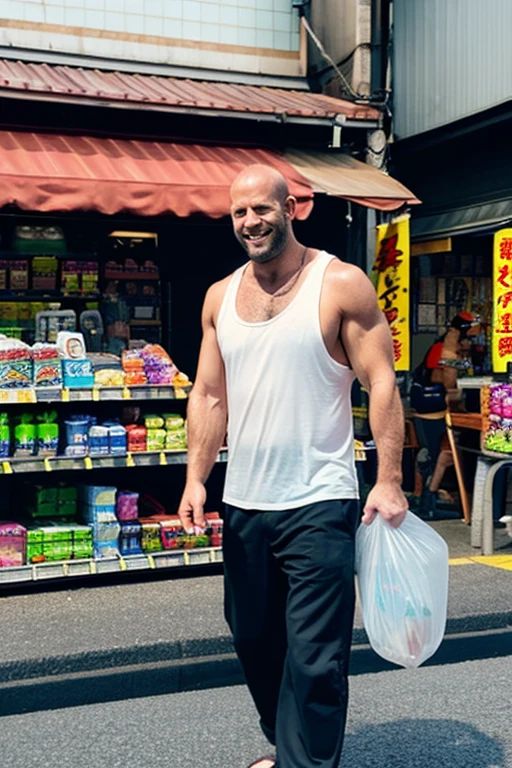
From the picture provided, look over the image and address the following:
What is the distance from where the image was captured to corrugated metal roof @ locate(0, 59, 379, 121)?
784cm

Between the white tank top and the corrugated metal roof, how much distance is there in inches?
175

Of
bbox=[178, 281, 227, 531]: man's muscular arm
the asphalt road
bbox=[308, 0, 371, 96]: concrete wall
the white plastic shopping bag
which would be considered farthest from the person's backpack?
the white plastic shopping bag

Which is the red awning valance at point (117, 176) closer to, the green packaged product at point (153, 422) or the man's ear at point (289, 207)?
the green packaged product at point (153, 422)

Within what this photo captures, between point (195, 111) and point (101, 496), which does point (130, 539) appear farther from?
point (195, 111)

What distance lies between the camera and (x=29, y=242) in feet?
29.0

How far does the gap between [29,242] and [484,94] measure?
4.18 metres

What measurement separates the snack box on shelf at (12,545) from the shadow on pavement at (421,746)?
10.2 ft

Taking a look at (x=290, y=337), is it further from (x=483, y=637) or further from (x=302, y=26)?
(x=302, y=26)

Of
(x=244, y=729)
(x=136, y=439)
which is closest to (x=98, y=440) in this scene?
(x=136, y=439)

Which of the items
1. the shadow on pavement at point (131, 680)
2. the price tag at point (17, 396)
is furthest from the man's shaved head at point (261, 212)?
the price tag at point (17, 396)

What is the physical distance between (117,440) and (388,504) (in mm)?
3797

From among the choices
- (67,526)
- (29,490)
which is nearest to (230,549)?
(67,526)

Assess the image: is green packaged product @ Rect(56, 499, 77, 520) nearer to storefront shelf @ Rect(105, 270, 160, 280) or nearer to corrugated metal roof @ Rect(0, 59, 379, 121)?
storefront shelf @ Rect(105, 270, 160, 280)

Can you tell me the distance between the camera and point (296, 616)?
12.4 ft
